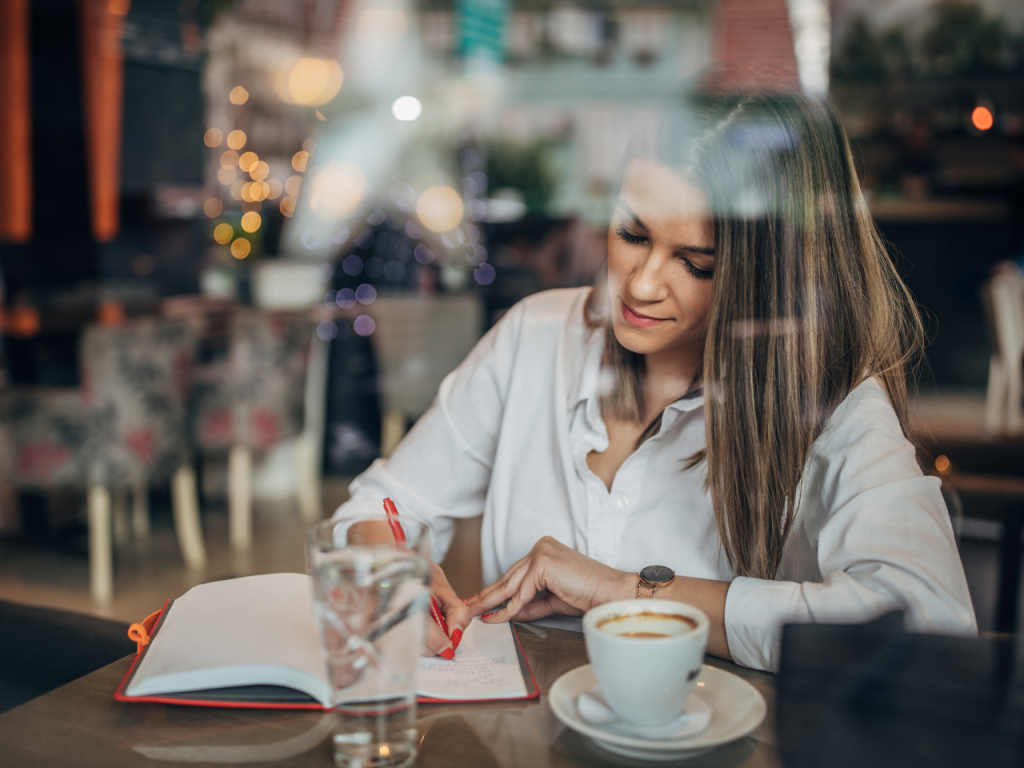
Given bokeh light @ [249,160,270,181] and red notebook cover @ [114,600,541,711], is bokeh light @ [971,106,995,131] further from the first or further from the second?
bokeh light @ [249,160,270,181]

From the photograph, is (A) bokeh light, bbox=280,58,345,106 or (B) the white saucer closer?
(B) the white saucer

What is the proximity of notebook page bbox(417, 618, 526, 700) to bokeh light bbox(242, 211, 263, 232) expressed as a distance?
352 cm

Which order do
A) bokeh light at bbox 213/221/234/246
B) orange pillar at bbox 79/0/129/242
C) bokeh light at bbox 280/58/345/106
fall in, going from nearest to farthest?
1. orange pillar at bbox 79/0/129/242
2. bokeh light at bbox 280/58/345/106
3. bokeh light at bbox 213/221/234/246

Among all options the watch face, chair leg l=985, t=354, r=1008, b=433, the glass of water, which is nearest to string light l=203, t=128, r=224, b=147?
chair leg l=985, t=354, r=1008, b=433

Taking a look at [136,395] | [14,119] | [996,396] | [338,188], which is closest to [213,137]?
[14,119]

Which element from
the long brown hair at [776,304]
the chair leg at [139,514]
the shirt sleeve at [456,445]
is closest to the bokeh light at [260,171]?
the chair leg at [139,514]

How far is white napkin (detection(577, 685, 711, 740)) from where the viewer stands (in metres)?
0.49

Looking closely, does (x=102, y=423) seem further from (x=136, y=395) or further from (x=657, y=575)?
(x=657, y=575)

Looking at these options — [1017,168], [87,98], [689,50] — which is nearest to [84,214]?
[87,98]

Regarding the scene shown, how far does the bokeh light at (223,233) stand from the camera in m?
3.98

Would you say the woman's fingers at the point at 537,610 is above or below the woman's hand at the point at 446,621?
below

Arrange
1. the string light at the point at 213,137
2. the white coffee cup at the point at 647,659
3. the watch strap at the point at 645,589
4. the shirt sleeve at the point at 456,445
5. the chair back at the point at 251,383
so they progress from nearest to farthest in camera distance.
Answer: the white coffee cup at the point at 647,659
the watch strap at the point at 645,589
the shirt sleeve at the point at 456,445
the chair back at the point at 251,383
the string light at the point at 213,137

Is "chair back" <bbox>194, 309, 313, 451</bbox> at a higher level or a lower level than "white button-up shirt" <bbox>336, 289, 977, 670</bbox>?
lower

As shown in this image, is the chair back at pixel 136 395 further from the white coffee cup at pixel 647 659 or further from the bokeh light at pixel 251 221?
the white coffee cup at pixel 647 659
